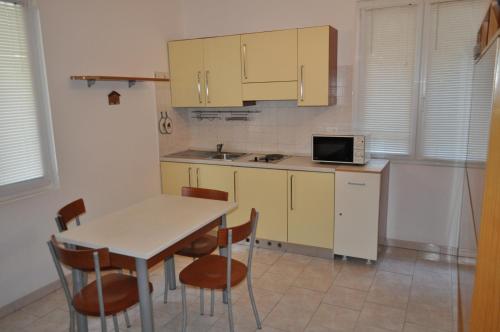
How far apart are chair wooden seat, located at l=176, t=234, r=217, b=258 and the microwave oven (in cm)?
140

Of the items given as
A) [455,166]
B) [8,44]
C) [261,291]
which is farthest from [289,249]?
[8,44]

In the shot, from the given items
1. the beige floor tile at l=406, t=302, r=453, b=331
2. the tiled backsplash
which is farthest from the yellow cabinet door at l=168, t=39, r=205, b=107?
the beige floor tile at l=406, t=302, r=453, b=331

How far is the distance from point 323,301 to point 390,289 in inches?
23.2

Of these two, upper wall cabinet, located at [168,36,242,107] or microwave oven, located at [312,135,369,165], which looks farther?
upper wall cabinet, located at [168,36,242,107]

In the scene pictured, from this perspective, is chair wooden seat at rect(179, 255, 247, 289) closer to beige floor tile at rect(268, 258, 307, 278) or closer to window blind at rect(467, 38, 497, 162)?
beige floor tile at rect(268, 258, 307, 278)

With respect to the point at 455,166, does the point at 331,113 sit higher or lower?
higher

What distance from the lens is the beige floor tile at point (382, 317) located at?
8.62 ft

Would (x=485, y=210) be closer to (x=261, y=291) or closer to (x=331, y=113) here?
(x=261, y=291)

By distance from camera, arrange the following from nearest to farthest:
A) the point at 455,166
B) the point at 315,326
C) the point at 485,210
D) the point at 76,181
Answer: the point at 485,210, the point at 315,326, the point at 76,181, the point at 455,166

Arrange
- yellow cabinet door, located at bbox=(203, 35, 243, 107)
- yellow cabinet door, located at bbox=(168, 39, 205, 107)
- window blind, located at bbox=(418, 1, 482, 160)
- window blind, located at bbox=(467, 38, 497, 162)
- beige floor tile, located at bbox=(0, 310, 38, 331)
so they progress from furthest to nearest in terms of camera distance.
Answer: yellow cabinet door, located at bbox=(168, 39, 205, 107), yellow cabinet door, located at bbox=(203, 35, 243, 107), window blind, located at bbox=(418, 1, 482, 160), beige floor tile, located at bbox=(0, 310, 38, 331), window blind, located at bbox=(467, 38, 497, 162)

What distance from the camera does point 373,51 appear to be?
12.3 ft

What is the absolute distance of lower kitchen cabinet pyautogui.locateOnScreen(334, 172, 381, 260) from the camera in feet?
11.1

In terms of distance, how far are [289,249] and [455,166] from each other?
5.73 ft

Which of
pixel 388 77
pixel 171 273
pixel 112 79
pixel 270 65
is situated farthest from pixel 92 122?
pixel 388 77
